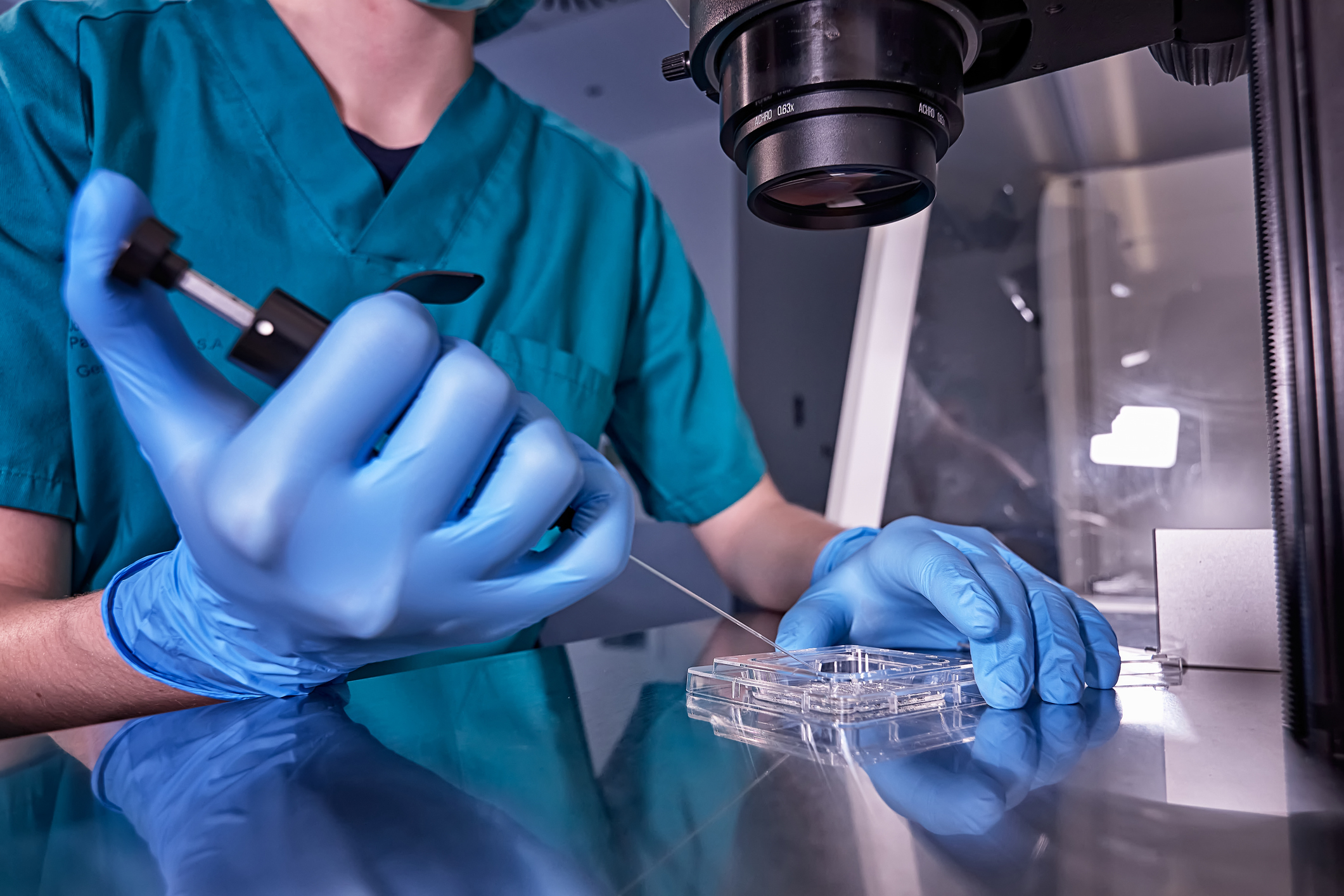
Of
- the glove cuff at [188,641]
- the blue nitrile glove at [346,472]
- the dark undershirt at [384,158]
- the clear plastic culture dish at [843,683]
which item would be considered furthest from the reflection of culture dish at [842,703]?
the dark undershirt at [384,158]

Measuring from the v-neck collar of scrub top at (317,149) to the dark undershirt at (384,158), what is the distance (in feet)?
0.11

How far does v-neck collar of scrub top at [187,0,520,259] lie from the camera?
0.87 metres

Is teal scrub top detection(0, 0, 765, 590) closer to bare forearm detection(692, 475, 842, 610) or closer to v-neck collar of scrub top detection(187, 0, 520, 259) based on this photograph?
v-neck collar of scrub top detection(187, 0, 520, 259)

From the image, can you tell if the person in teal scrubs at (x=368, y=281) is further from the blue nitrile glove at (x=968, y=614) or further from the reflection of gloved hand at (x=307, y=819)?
the reflection of gloved hand at (x=307, y=819)

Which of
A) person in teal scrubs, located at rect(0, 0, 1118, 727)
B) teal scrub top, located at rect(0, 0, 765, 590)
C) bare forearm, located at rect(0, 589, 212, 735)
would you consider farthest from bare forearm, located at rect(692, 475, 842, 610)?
bare forearm, located at rect(0, 589, 212, 735)

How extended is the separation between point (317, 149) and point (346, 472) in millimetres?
553

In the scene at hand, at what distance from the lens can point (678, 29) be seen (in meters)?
2.52

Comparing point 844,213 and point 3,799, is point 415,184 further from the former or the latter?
point 3,799

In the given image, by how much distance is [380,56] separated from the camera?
95cm

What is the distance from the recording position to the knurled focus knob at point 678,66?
587mm

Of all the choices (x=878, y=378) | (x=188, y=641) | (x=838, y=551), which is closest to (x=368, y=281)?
(x=188, y=641)

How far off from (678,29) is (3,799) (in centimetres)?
259

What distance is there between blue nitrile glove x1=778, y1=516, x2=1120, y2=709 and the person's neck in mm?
706

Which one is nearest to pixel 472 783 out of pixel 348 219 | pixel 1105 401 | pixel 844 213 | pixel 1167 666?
pixel 844 213
